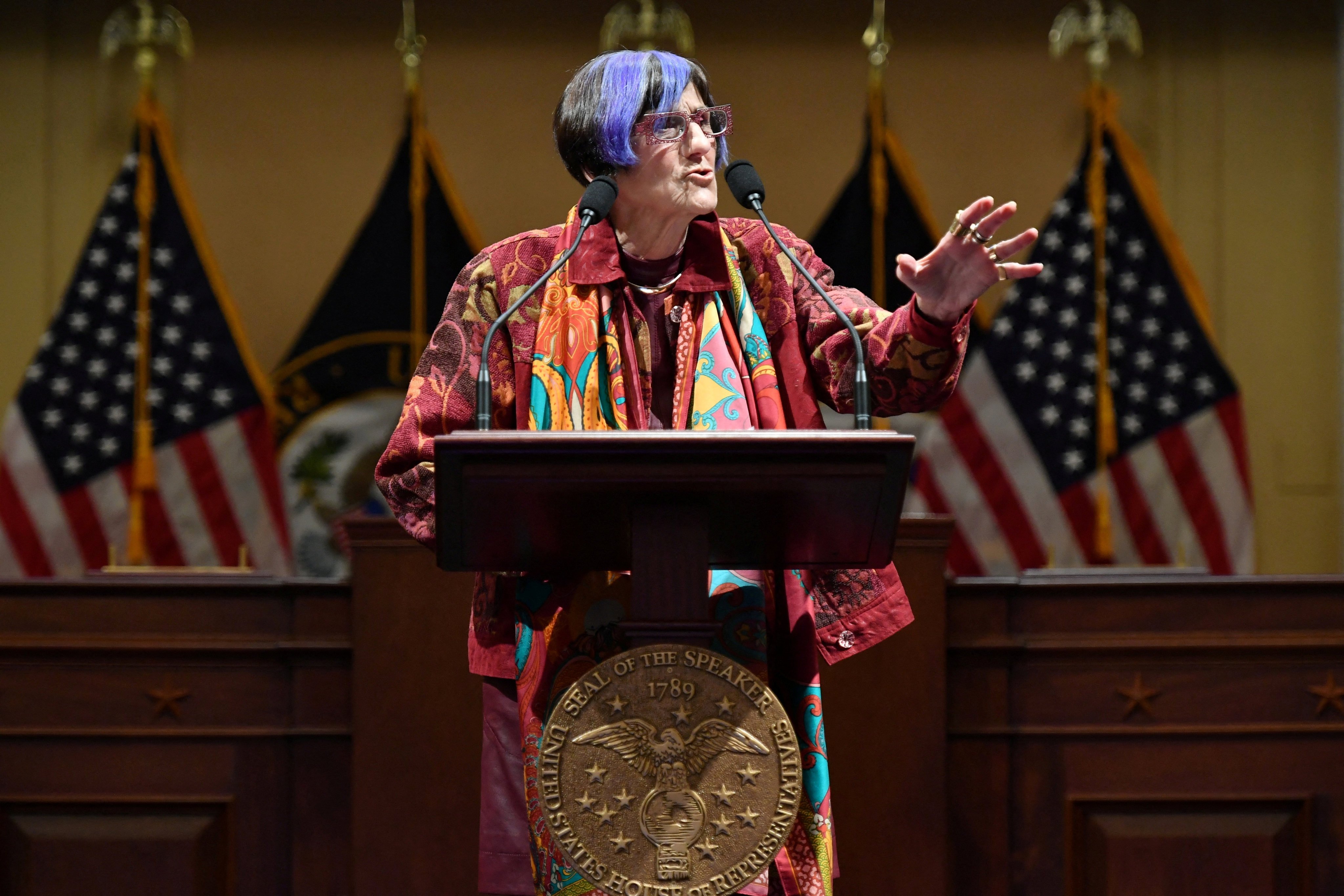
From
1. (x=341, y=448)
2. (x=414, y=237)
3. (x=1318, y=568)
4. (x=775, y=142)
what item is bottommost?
(x=1318, y=568)

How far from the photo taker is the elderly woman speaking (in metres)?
1.76

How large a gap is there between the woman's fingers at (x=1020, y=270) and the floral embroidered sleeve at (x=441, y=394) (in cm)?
61

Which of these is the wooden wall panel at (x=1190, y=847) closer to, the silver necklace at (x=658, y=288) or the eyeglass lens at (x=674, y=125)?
the silver necklace at (x=658, y=288)

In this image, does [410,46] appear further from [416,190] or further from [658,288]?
[658,288]

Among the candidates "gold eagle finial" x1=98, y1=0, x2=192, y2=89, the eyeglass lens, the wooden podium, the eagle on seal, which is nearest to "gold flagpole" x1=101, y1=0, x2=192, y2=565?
"gold eagle finial" x1=98, y1=0, x2=192, y2=89

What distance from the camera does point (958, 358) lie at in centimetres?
175

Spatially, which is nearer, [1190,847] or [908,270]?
[908,270]

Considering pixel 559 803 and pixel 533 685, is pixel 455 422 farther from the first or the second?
pixel 559 803

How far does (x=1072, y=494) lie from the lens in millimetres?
5340

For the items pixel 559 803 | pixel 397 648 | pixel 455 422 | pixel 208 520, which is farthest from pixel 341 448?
pixel 559 803

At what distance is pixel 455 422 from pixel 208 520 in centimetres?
378

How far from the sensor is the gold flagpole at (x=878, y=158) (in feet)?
17.6

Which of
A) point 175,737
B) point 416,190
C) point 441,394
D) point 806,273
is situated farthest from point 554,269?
point 416,190

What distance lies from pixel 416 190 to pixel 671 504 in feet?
13.5
